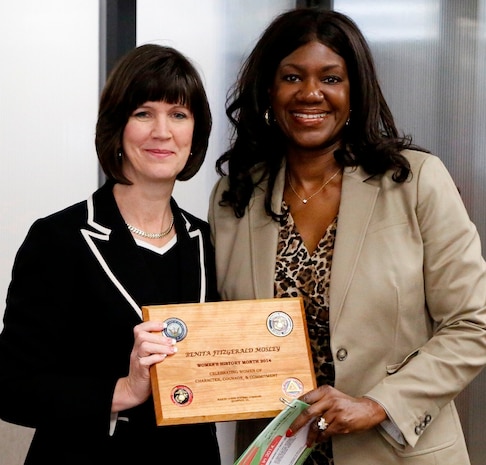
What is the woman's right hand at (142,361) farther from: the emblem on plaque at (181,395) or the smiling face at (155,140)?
the smiling face at (155,140)

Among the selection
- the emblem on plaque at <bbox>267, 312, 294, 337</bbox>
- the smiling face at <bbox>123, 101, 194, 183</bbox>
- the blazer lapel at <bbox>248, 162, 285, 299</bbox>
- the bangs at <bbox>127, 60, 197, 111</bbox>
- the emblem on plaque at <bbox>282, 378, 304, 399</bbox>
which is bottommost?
the emblem on plaque at <bbox>282, 378, 304, 399</bbox>

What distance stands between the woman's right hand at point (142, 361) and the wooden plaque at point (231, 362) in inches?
0.9

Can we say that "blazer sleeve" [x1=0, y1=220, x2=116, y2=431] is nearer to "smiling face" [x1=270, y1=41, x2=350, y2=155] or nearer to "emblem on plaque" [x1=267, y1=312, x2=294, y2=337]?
"emblem on plaque" [x1=267, y1=312, x2=294, y2=337]

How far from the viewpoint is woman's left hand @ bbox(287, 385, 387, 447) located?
80.3 inches

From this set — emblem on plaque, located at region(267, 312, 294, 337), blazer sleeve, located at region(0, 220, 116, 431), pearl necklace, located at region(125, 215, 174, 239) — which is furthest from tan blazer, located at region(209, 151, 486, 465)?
blazer sleeve, located at region(0, 220, 116, 431)

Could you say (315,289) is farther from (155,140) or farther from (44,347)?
(44,347)

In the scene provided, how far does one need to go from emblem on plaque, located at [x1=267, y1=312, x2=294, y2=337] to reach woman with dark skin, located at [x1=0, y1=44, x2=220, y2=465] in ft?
0.76

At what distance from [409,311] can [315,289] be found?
0.23m

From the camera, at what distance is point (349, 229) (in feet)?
7.48

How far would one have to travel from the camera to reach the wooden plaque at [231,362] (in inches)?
79.8

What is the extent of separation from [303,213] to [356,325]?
0.35 metres

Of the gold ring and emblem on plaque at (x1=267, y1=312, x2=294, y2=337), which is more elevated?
emblem on plaque at (x1=267, y1=312, x2=294, y2=337)

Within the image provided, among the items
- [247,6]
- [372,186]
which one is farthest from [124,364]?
[247,6]

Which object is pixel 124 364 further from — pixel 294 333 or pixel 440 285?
pixel 440 285
